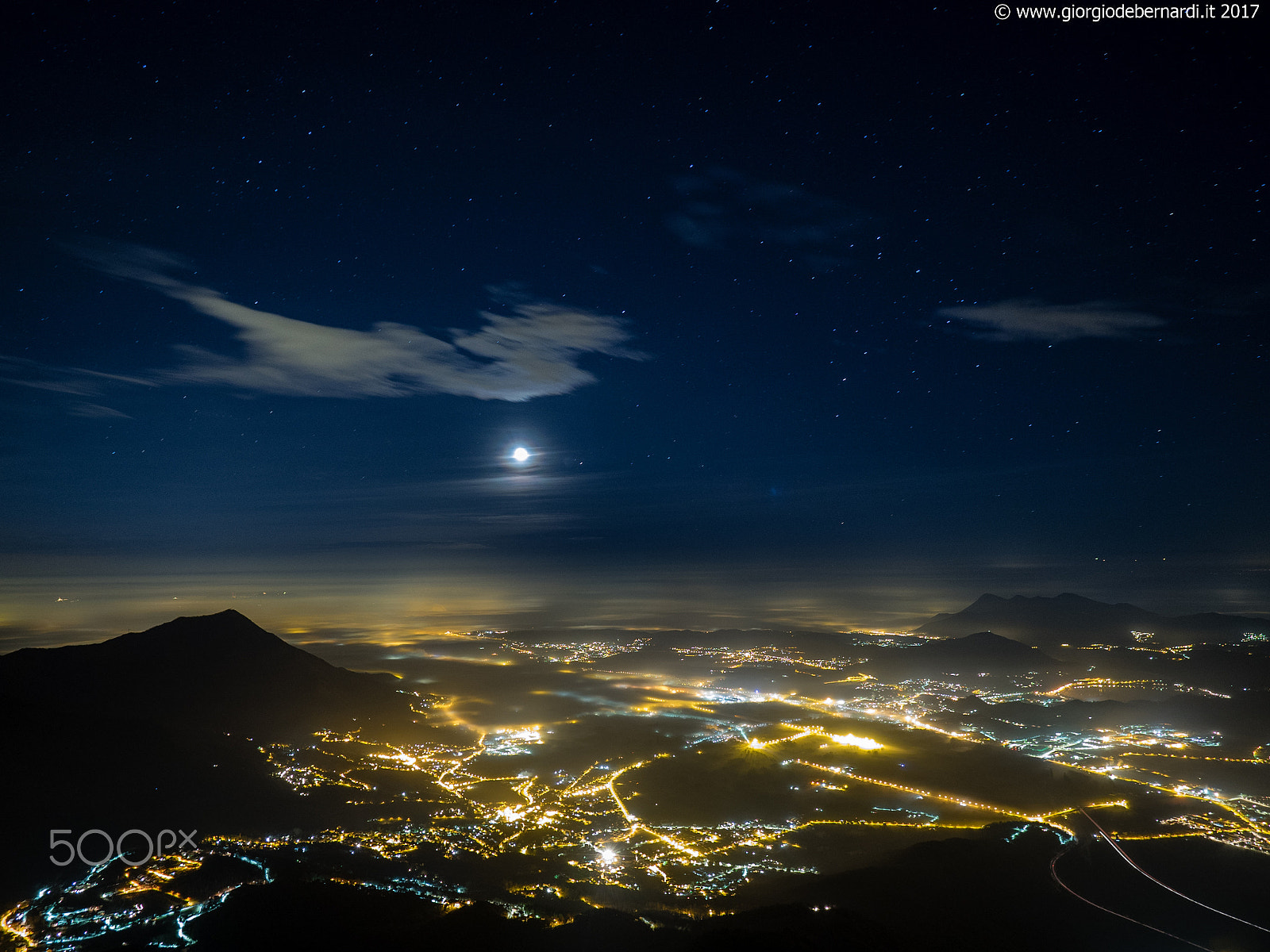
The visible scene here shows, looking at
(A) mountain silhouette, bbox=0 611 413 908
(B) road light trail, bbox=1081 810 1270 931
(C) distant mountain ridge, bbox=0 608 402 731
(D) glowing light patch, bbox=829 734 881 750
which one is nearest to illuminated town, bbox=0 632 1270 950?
(D) glowing light patch, bbox=829 734 881 750

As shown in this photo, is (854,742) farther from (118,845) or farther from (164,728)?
(164,728)

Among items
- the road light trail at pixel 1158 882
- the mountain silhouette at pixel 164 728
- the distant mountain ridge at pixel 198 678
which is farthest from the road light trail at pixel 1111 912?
the distant mountain ridge at pixel 198 678

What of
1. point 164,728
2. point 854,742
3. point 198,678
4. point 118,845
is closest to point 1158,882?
point 854,742

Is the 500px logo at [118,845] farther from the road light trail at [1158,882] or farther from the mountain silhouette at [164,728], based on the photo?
the road light trail at [1158,882]

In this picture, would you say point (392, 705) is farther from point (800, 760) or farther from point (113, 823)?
point (800, 760)

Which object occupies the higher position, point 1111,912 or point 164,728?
point 164,728

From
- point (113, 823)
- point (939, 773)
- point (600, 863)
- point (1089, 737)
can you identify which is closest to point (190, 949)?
point (600, 863)
